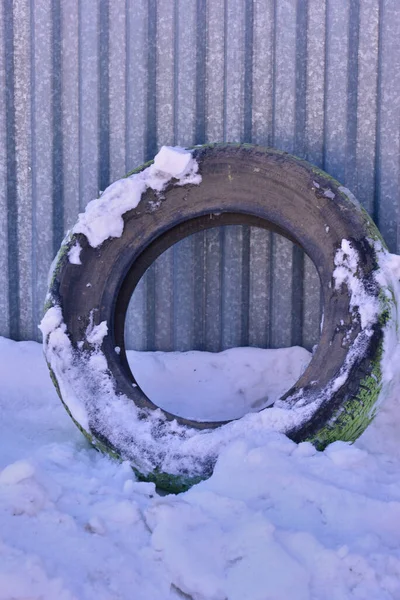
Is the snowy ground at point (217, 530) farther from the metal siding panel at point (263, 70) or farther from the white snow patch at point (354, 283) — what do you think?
the metal siding panel at point (263, 70)

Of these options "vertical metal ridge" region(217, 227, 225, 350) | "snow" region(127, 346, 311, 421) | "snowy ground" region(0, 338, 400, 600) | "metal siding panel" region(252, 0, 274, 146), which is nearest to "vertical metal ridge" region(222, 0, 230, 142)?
"metal siding panel" region(252, 0, 274, 146)

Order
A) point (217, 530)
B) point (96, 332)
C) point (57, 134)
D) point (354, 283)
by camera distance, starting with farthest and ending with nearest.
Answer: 1. point (57, 134)
2. point (96, 332)
3. point (354, 283)
4. point (217, 530)

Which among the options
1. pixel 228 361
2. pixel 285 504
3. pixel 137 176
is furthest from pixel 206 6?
pixel 285 504

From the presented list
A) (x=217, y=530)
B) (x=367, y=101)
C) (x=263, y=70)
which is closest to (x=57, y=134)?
(x=263, y=70)

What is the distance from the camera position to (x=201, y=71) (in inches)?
101

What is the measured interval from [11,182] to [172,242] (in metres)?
0.84

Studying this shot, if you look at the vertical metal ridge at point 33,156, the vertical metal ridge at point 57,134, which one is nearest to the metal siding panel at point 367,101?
the vertical metal ridge at point 57,134

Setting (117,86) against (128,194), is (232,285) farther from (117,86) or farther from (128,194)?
(117,86)

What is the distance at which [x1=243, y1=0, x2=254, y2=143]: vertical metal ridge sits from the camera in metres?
2.52

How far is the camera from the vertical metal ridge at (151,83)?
2.58m

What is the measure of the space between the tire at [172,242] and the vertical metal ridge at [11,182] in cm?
62

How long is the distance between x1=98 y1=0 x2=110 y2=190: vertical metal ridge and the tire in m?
0.43

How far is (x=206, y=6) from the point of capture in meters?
2.54

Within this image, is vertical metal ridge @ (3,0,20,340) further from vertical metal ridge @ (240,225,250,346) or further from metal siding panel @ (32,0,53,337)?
vertical metal ridge @ (240,225,250,346)
